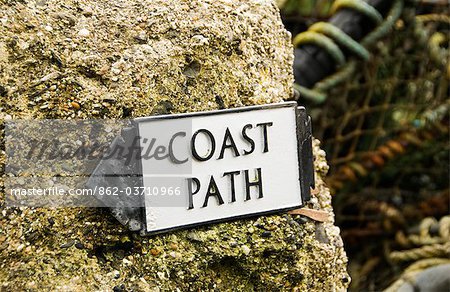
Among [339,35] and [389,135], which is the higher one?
[339,35]

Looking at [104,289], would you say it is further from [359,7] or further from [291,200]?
[359,7]

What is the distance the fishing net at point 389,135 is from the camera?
67.5 inches

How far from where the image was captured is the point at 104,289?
68 cm

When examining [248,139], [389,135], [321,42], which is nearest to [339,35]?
[321,42]

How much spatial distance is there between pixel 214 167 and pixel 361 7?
0.85 m

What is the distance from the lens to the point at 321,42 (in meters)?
1.38

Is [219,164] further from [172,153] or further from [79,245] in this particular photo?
[79,245]

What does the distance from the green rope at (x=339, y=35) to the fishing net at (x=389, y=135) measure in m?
0.23

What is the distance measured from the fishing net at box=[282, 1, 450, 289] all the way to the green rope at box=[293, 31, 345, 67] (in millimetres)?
250

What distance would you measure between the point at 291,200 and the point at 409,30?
3.68 ft

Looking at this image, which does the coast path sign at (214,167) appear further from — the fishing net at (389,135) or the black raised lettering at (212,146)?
the fishing net at (389,135)

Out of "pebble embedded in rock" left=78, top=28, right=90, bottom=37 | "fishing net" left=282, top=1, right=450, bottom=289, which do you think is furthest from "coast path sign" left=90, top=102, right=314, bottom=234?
"fishing net" left=282, top=1, right=450, bottom=289

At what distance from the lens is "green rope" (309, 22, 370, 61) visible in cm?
140

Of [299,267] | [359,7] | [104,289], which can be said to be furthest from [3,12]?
[359,7]
